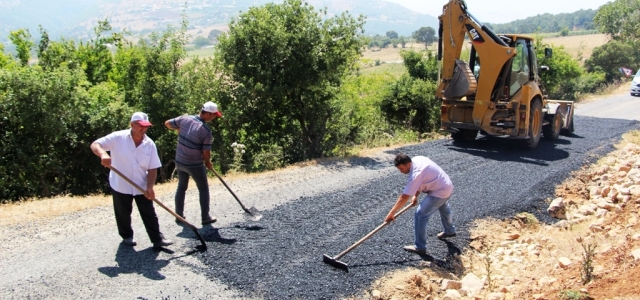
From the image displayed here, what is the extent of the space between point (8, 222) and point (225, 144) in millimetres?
7213

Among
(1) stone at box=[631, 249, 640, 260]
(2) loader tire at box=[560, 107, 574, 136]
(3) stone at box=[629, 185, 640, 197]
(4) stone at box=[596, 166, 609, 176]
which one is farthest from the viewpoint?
(2) loader tire at box=[560, 107, 574, 136]

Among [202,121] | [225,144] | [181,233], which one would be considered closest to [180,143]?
[202,121]

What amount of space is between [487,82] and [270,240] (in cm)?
696

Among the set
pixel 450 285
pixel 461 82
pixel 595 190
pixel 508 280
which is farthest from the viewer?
pixel 461 82

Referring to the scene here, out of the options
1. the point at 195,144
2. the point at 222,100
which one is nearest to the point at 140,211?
the point at 195,144

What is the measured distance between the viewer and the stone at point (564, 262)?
21.6 ft

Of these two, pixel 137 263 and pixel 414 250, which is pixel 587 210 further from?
pixel 137 263

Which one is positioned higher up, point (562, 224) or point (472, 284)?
point (472, 284)

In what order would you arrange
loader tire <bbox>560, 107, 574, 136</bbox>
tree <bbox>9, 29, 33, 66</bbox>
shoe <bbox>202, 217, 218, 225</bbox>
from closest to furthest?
shoe <bbox>202, 217, 218, 225</bbox> → loader tire <bbox>560, 107, 574, 136</bbox> → tree <bbox>9, 29, 33, 66</bbox>

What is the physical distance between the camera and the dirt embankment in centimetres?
581

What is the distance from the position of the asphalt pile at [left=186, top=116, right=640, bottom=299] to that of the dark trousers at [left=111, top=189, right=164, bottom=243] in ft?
1.84

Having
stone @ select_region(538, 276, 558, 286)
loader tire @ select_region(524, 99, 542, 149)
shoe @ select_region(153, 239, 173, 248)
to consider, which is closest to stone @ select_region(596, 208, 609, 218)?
stone @ select_region(538, 276, 558, 286)

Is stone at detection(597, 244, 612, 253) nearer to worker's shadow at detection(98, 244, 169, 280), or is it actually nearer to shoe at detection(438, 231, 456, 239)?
shoe at detection(438, 231, 456, 239)

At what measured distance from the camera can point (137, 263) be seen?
621cm
